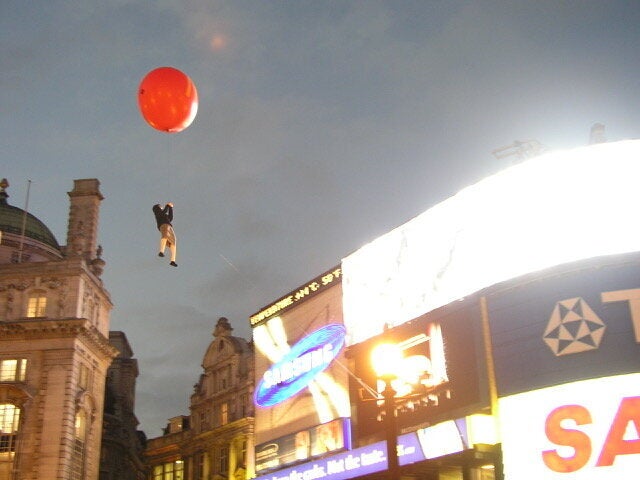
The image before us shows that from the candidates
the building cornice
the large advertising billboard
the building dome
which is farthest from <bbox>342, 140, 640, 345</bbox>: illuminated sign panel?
the building dome

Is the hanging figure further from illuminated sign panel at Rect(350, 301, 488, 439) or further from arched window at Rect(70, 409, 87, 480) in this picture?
arched window at Rect(70, 409, 87, 480)

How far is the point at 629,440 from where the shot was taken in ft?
80.3

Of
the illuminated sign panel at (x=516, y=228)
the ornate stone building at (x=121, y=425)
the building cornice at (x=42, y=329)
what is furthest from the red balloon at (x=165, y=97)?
the ornate stone building at (x=121, y=425)

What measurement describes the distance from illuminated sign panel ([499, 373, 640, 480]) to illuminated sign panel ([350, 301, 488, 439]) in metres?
2.61

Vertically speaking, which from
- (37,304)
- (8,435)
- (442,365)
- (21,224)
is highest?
(21,224)

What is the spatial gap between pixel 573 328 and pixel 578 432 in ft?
11.7

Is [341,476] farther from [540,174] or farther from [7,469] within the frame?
[7,469]

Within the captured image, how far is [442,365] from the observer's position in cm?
3180

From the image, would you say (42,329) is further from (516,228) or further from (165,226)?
(516,228)

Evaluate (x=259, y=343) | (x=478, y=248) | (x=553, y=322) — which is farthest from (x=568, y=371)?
(x=259, y=343)

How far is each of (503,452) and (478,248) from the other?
27.2 feet

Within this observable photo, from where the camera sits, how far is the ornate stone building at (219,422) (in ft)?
190

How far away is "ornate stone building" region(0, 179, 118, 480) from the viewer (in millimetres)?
57250

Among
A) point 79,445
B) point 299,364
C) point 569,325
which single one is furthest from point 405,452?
point 79,445
